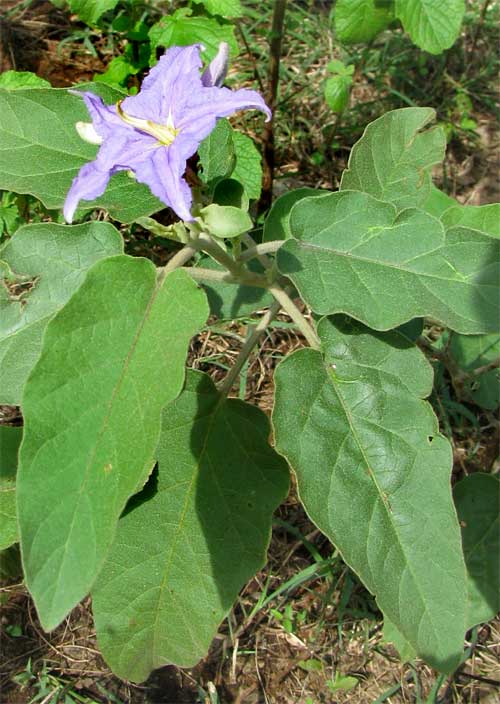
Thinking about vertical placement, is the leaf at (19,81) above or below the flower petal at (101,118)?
below

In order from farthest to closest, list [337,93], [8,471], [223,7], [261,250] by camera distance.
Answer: [337,93]
[223,7]
[8,471]
[261,250]

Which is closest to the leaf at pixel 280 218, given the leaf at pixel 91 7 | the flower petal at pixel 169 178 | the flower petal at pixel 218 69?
the flower petal at pixel 218 69

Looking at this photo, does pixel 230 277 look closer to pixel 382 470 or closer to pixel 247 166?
pixel 382 470

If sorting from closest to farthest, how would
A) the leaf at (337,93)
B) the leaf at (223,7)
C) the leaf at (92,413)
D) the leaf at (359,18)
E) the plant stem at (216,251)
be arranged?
1. the leaf at (92,413)
2. the plant stem at (216,251)
3. the leaf at (223,7)
4. the leaf at (359,18)
5. the leaf at (337,93)

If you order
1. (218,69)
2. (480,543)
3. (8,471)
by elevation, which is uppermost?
(218,69)

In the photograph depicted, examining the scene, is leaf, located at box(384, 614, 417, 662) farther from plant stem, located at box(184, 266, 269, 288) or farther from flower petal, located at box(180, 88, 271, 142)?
flower petal, located at box(180, 88, 271, 142)

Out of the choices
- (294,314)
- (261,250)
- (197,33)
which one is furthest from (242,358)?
(197,33)

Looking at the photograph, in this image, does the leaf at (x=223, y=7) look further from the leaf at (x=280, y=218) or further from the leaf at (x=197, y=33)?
the leaf at (x=280, y=218)
